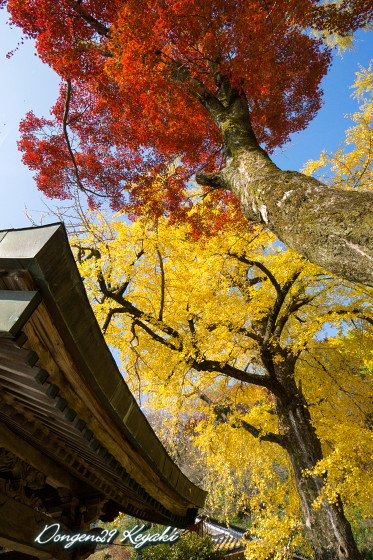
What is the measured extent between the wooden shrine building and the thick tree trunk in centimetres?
467

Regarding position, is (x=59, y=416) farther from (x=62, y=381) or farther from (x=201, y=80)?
(x=201, y=80)

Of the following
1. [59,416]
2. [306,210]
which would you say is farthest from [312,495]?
[59,416]

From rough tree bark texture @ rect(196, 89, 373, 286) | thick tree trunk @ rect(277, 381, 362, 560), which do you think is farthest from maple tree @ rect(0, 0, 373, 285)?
thick tree trunk @ rect(277, 381, 362, 560)

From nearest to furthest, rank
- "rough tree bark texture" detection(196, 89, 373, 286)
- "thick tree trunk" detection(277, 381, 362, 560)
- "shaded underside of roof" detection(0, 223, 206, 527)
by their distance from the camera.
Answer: "shaded underside of roof" detection(0, 223, 206, 527)
"rough tree bark texture" detection(196, 89, 373, 286)
"thick tree trunk" detection(277, 381, 362, 560)

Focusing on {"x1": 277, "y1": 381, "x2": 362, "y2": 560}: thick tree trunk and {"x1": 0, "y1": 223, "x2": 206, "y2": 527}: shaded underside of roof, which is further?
{"x1": 277, "y1": 381, "x2": 362, "y2": 560}: thick tree trunk

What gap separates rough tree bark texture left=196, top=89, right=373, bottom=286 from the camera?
222 centimetres

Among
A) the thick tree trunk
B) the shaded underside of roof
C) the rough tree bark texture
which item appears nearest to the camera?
the shaded underside of roof

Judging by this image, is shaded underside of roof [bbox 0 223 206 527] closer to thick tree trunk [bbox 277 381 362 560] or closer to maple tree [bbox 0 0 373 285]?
maple tree [bbox 0 0 373 285]

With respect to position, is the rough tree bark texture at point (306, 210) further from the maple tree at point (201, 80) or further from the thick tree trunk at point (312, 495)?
the thick tree trunk at point (312, 495)

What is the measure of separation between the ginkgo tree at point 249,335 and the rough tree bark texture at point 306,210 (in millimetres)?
2967

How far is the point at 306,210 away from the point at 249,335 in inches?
218

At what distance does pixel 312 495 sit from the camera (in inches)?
277

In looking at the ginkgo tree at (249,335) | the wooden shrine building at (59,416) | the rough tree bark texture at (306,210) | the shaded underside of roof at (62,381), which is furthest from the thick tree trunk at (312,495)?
the rough tree bark texture at (306,210)

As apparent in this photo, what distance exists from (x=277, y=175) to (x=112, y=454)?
10.7 feet
